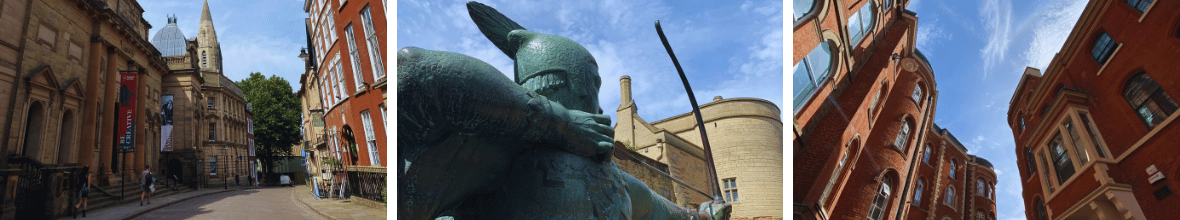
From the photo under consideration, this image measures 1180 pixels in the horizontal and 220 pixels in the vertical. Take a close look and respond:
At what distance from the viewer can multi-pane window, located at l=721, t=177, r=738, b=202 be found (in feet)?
7.38

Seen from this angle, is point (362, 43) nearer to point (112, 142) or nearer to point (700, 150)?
point (700, 150)

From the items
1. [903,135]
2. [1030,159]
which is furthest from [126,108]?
[1030,159]

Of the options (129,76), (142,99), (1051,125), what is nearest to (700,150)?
(1051,125)

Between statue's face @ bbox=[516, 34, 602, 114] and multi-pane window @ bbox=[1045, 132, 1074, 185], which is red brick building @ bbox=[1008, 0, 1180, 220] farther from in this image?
statue's face @ bbox=[516, 34, 602, 114]

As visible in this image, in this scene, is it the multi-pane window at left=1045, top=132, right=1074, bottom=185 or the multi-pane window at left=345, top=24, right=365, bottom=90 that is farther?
the multi-pane window at left=1045, top=132, right=1074, bottom=185

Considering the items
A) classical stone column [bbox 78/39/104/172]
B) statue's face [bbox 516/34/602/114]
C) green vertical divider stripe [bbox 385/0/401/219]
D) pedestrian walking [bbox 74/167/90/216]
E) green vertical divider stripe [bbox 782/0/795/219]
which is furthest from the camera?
classical stone column [bbox 78/39/104/172]

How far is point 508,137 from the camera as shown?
3.39 ft

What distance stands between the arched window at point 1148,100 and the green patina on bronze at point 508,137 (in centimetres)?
213

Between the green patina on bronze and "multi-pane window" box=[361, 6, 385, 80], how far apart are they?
0.12 ft

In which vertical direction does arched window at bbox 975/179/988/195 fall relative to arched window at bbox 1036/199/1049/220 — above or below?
above

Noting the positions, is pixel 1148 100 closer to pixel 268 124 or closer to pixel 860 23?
pixel 860 23

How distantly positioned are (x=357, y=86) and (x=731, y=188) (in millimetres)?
1881

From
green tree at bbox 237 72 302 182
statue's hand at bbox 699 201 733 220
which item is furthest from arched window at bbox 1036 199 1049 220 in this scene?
green tree at bbox 237 72 302 182

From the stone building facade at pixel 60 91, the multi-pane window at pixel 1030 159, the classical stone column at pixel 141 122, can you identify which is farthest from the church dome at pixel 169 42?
the multi-pane window at pixel 1030 159
